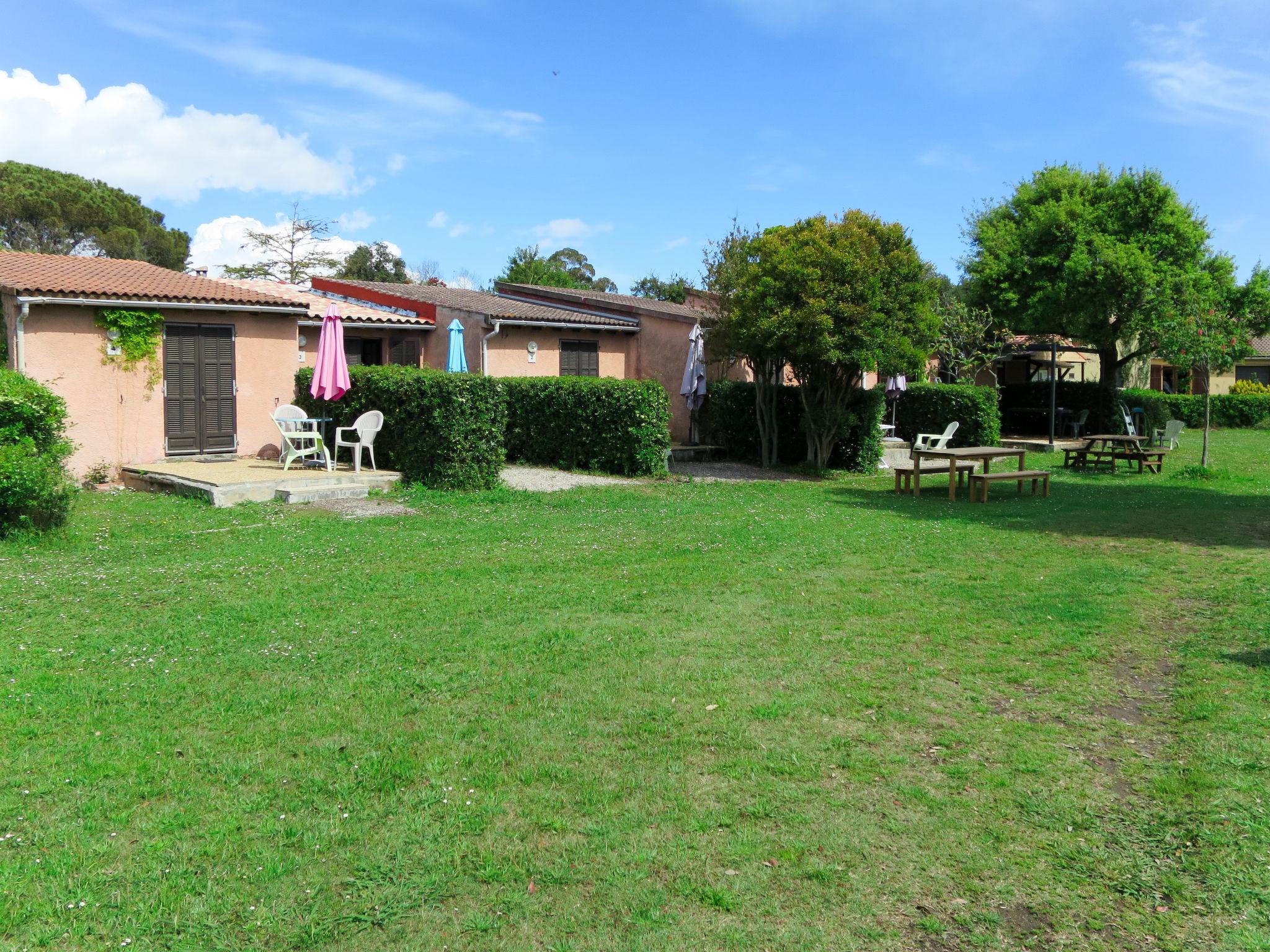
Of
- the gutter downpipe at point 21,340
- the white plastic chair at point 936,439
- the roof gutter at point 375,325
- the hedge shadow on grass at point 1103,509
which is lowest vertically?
the hedge shadow on grass at point 1103,509

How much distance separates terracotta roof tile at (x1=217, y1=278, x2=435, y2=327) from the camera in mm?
18484

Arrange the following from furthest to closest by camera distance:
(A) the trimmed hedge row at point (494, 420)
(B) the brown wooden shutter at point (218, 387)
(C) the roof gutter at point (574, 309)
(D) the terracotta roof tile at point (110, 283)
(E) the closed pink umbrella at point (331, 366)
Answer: (C) the roof gutter at point (574, 309), (B) the brown wooden shutter at point (218, 387), (E) the closed pink umbrella at point (331, 366), (D) the terracotta roof tile at point (110, 283), (A) the trimmed hedge row at point (494, 420)

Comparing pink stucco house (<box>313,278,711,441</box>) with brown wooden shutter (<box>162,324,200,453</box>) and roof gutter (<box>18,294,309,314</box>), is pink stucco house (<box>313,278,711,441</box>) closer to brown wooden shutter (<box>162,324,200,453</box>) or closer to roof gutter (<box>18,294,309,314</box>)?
roof gutter (<box>18,294,309,314</box>)

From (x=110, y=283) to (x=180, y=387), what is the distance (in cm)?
207

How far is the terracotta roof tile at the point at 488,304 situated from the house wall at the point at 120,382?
504 cm

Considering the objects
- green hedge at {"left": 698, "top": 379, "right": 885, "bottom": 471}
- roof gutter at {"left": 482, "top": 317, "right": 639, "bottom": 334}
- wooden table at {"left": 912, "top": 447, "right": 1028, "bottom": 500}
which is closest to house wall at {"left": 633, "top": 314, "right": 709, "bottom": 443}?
roof gutter at {"left": 482, "top": 317, "right": 639, "bottom": 334}

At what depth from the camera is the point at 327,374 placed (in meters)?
15.7

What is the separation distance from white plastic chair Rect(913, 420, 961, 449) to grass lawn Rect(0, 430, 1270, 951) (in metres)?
10.0

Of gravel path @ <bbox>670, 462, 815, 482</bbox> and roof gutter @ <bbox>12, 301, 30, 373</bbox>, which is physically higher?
roof gutter @ <bbox>12, 301, 30, 373</bbox>

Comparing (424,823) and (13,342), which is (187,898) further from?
(13,342)

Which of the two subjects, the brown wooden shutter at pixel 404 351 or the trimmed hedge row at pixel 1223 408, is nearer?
the brown wooden shutter at pixel 404 351

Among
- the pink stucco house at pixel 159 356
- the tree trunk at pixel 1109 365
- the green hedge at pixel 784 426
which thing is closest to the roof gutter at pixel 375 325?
the pink stucco house at pixel 159 356

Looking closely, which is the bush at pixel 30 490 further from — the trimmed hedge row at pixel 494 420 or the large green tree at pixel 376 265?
the large green tree at pixel 376 265

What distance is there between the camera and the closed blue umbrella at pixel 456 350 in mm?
18942
